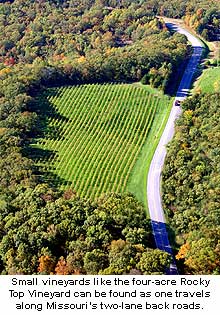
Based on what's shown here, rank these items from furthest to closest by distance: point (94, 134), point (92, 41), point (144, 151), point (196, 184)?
point (92, 41) → point (94, 134) → point (144, 151) → point (196, 184)

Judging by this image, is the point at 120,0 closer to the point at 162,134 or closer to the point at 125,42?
the point at 125,42

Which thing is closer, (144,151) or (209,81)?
(144,151)

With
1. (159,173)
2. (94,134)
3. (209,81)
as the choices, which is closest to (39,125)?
(94,134)

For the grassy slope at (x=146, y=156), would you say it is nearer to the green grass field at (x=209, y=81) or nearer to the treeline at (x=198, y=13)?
the green grass field at (x=209, y=81)

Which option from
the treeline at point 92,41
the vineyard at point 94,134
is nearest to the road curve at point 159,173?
the vineyard at point 94,134

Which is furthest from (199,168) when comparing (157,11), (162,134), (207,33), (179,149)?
(157,11)

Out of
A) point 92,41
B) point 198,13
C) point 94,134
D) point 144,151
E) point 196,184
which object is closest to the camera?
point 196,184

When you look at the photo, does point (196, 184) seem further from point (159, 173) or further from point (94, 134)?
point (94, 134)
